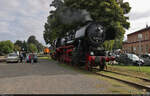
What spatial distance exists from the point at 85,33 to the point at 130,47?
167 feet

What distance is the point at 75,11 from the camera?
19.0 m

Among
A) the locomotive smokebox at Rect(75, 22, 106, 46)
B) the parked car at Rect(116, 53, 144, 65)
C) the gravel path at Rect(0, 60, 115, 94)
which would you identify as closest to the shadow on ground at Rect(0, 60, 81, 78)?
the gravel path at Rect(0, 60, 115, 94)

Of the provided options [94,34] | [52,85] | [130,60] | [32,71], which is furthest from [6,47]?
[52,85]

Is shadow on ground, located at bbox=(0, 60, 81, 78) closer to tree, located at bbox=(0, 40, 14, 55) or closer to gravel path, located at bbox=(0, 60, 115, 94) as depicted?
gravel path, located at bbox=(0, 60, 115, 94)

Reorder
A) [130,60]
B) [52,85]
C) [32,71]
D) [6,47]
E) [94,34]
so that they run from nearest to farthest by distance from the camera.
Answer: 1. [52,85]
2. [94,34]
3. [32,71]
4. [130,60]
5. [6,47]

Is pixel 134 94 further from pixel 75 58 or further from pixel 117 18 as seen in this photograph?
pixel 117 18

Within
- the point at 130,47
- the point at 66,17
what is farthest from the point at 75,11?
the point at 130,47

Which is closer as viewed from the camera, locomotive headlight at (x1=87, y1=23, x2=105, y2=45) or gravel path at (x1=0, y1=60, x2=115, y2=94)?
gravel path at (x1=0, y1=60, x2=115, y2=94)

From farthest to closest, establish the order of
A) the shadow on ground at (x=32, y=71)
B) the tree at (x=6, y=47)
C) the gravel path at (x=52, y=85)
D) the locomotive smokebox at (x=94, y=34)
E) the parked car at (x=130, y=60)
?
the tree at (x=6, y=47) < the parked car at (x=130, y=60) < the locomotive smokebox at (x=94, y=34) < the shadow on ground at (x=32, y=71) < the gravel path at (x=52, y=85)

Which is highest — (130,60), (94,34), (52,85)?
(94,34)

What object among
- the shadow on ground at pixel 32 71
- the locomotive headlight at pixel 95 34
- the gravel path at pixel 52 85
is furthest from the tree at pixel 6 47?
the gravel path at pixel 52 85

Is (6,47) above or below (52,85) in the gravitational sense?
above

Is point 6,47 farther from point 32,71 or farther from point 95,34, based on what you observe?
point 95,34

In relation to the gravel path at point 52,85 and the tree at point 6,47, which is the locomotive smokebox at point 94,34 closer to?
the gravel path at point 52,85
